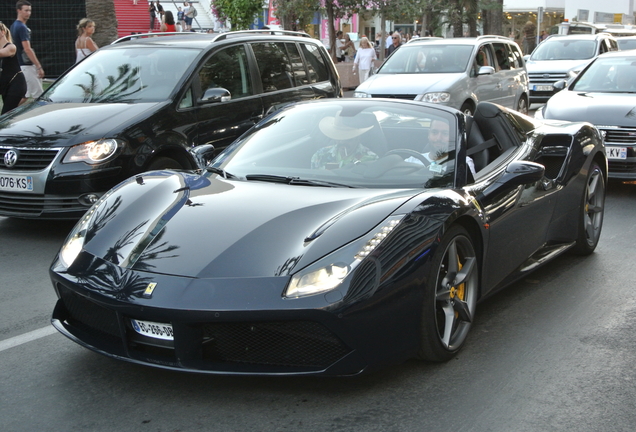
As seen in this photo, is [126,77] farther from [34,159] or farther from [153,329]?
[153,329]

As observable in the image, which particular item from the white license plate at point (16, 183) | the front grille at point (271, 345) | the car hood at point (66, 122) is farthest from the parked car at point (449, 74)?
the front grille at point (271, 345)

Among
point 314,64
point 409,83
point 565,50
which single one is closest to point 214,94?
point 314,64

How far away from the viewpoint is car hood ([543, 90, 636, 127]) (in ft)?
30.2

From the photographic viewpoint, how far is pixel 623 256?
631cm

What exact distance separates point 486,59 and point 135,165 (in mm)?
9685

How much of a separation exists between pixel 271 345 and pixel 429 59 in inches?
467

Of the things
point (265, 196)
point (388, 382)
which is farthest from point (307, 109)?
point (388, 382)

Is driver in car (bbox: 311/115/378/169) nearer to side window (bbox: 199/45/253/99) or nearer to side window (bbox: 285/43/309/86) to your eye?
side window (bbox: 199/45/253/99)

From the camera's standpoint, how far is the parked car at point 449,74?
13.5 m

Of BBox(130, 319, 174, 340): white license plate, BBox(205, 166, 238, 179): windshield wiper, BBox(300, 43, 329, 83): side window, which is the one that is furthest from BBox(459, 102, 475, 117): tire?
BBox(130, 319, 174, 340): white license plate

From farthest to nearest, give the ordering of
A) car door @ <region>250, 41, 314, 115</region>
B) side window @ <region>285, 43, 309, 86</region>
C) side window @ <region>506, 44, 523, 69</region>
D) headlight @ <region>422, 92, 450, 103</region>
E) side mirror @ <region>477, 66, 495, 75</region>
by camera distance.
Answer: side window @ <region>506, 44, 523, 69</region>, side mirror @ <region>477, 66, 495, 75</region>, headlight @ <region>422, 92, 450, 103</region>, side window @ <region>285, 43, 309, 86</region>, car door @ <region>250, 41, 314, 115</region>

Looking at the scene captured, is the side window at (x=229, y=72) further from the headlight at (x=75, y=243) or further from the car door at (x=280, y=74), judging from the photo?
the headlight at (x=75, y=243)

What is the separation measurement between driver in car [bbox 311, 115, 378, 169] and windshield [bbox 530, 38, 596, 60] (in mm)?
16845

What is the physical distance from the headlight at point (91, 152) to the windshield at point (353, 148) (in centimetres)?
203
